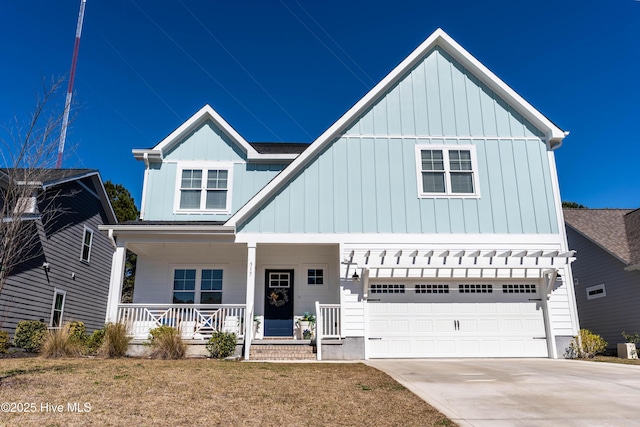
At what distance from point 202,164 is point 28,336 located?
735cm

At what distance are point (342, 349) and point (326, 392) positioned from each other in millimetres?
5212

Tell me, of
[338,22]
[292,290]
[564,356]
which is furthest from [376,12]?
[564,356]

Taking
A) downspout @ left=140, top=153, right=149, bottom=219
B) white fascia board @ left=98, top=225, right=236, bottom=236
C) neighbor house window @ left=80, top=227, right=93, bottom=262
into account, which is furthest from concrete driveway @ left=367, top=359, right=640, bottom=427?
neighbor house window @ left=80, top=227, right=93, bottom=262

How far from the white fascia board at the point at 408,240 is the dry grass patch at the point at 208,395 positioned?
166 inches

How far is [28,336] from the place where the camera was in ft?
46.2

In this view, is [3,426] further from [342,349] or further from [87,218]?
[87,218]

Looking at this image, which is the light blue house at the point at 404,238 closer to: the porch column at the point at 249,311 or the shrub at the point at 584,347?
the porch column at the point at 249,311

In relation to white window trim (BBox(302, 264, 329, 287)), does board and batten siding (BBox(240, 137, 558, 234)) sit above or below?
above

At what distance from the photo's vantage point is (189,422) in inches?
211

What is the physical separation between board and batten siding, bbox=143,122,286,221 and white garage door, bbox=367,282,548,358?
552 cm

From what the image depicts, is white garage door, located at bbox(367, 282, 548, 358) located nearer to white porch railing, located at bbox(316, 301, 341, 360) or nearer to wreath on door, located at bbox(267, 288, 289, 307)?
white porch railing, located at bbox(316, 301, 341, 360)

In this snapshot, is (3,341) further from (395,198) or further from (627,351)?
(627,351)

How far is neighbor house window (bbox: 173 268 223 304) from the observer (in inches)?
584

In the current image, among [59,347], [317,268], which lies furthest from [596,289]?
[59,347]
